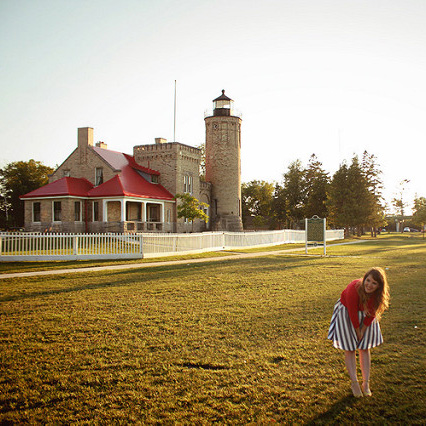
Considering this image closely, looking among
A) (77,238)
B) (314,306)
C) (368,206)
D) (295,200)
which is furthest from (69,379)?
(295,200)

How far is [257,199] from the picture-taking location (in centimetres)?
6359

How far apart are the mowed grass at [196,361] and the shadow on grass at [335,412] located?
0.01 metres

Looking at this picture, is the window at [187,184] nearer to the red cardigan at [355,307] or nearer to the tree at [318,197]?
the tree at [318,197]

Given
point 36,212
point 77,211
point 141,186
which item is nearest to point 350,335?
point 77,211

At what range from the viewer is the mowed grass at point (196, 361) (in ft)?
12.1

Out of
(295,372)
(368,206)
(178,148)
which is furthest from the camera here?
(368,206)

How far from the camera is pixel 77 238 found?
17.4 m

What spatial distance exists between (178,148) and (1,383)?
3463cm

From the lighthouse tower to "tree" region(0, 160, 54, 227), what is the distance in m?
18.4

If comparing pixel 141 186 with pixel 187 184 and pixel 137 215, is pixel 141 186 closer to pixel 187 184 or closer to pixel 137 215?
pixel 137 215

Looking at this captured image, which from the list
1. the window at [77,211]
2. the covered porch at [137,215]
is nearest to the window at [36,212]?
the window at [77,211]

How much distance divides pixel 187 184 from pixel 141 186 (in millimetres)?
6184

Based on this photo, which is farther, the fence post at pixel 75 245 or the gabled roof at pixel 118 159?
the gabled roof at pixel 118 159

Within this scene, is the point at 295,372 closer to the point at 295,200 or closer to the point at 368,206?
the point at 368,206
